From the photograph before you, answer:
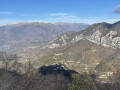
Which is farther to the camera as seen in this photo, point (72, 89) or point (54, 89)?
point (54, 89)

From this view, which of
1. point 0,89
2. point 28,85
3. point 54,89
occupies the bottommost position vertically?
point 54,89

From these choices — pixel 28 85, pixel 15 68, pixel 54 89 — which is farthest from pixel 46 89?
pixel 15 68

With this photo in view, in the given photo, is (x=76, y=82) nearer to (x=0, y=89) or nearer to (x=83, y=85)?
(x=83, y=85)

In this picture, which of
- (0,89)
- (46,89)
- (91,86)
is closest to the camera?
(91,86)

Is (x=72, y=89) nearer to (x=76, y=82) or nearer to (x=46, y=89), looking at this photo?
(x=76, y=82)

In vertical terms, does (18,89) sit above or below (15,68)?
above

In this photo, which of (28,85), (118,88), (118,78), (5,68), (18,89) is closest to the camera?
(18,89)

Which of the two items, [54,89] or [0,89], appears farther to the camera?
[54,89]

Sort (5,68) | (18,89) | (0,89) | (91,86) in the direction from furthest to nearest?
1. (5,68)
2. (18,89)
3. (0,89)
4. (91,86)

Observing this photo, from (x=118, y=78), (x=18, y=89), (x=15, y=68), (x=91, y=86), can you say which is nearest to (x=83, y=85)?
(x=91, y=86)
